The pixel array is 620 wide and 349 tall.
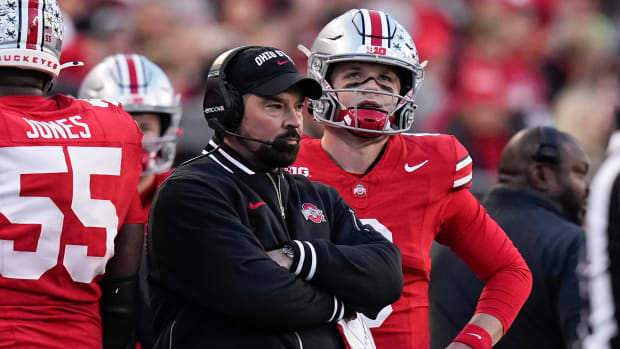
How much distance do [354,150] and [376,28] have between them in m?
0.49

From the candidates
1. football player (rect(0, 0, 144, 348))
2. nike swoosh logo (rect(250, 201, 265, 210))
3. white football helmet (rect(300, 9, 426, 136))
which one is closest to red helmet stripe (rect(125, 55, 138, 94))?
white football helmet (rect(300, 9, 426, 136))

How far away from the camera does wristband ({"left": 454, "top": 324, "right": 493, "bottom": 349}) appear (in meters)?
3.38

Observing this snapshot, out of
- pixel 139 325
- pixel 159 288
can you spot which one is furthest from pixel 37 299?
pixel 139 325

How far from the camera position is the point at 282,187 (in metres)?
3.01

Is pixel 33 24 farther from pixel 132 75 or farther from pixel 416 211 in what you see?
pixel 132 75

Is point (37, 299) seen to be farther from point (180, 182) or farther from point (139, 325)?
point (139, 325)

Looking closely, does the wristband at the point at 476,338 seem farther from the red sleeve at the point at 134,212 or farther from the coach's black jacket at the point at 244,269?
the red sleeve at the point at 134,212

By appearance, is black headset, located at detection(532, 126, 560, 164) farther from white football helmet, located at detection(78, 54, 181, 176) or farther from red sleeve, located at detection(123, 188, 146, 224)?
red sleeve, located at detection(123, 188, 146, 224)

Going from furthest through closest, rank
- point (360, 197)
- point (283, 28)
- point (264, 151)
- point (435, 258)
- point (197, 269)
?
point (283, 28), point (435, 258), point (360, 197), point (264, 151), point (197, 269)

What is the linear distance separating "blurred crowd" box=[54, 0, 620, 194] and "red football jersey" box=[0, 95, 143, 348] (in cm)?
401

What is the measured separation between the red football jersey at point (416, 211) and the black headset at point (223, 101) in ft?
2.27

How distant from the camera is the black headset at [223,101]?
294 cm

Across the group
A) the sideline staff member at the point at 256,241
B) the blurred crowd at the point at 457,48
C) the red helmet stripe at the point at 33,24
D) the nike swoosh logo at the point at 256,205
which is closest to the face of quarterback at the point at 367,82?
the sideline staff member at the point at 256,241

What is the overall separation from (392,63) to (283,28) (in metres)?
5.30
